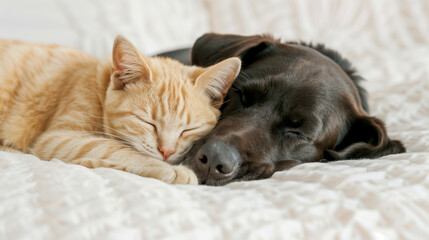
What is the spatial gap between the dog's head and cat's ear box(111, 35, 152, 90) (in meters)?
0.40

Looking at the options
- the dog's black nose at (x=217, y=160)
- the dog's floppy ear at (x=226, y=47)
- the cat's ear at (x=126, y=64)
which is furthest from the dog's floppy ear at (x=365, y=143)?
the cat's ear at (x=126, y=64)

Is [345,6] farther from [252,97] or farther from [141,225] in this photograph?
[141,225]

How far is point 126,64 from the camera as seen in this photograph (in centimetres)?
149

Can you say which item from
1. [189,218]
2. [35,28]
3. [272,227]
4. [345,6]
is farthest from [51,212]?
[345,6]

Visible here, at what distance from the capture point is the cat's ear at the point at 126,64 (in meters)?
1.42

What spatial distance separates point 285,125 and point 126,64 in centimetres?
71

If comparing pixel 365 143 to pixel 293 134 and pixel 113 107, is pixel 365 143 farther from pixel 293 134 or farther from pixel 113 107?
pixel 113 107

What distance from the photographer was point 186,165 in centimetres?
135

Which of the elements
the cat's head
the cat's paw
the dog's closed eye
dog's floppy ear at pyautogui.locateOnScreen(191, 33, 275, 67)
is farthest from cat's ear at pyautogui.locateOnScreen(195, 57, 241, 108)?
the cat's paw

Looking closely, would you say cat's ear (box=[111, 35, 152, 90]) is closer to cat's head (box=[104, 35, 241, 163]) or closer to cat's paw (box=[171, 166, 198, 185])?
cat's head (box=[104, 35, 241, 163])

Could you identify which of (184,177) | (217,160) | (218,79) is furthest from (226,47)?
(184,177)

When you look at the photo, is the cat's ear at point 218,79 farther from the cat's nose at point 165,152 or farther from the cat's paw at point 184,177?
the cat's paw at point 184,177

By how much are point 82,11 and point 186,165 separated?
1.96 meters

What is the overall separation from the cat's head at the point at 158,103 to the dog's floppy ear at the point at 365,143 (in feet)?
1.84
